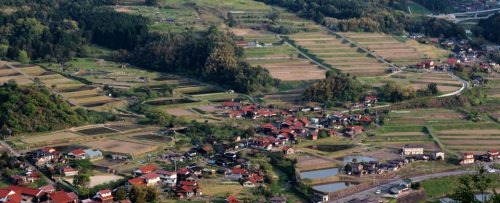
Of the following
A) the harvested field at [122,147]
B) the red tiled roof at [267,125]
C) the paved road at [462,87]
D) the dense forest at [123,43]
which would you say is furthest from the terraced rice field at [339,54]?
the harvested field at [122,147]

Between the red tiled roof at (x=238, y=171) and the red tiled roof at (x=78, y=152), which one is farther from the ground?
the red tiled roof at (x=238, y=171)

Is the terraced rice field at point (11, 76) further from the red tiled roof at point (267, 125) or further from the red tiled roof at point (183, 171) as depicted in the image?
the red tiled roof at point (183, 171)

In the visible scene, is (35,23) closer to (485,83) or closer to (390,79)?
(390,79)

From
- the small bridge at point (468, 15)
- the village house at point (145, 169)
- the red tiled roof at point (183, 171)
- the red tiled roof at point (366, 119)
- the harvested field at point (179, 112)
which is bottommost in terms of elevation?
the harvested field at point (179, 112)

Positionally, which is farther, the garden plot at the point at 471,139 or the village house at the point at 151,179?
the garden plot at the point at 471,139

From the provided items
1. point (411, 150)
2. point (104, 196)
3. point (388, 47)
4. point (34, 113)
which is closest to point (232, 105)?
point (34, 113)

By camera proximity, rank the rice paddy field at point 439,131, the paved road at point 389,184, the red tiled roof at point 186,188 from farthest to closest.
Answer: the rice paddy field at point 439,131, the paved road at point 389,184, the red tiled roof at point 186,188

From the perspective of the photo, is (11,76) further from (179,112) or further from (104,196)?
(104,196)

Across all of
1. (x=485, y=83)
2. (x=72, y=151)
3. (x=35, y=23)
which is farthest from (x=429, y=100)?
(x=35, y=23)
